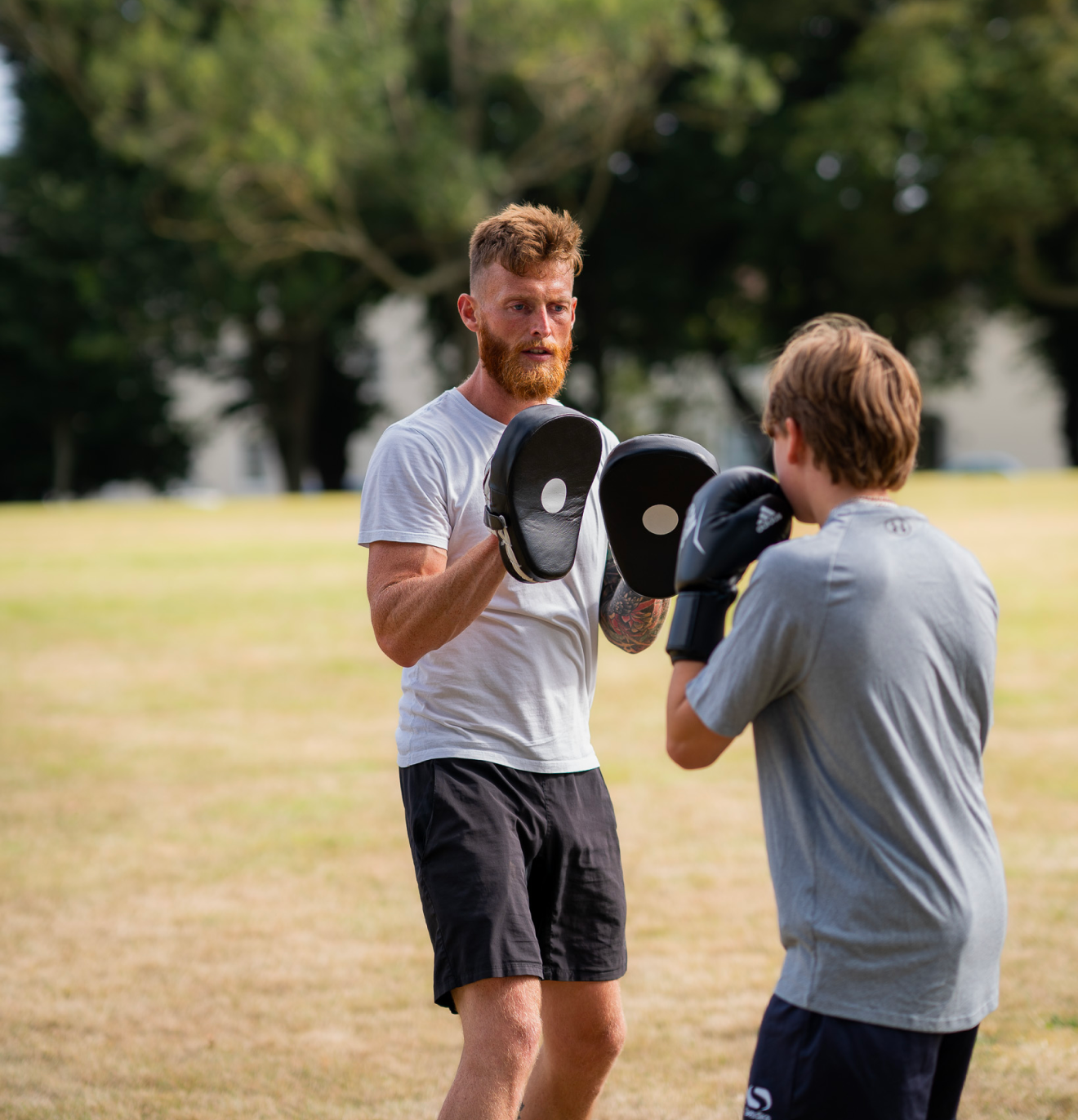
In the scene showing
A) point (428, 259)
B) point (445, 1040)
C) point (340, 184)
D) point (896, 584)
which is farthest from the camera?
point (428, 259)

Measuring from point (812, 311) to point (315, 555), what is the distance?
21.1 m

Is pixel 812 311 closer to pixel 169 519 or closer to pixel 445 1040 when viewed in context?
pixel 169 519

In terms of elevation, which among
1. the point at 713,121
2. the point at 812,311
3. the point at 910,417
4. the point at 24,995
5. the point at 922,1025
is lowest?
the point at 24,995

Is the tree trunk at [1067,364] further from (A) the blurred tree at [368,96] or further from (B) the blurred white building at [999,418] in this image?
(A) the blurred tree at [368,96]

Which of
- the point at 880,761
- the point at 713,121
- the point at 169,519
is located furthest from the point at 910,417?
the point at 713,121

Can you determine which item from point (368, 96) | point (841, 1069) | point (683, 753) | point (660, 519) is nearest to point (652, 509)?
point (660, 519)

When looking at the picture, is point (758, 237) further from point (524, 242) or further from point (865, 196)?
point (524, 242)

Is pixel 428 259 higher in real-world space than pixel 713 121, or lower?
lower

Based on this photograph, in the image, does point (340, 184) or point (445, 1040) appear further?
point (340, 184)

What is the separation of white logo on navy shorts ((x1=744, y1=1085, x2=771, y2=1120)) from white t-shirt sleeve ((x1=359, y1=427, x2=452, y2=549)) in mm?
Answer: 1236

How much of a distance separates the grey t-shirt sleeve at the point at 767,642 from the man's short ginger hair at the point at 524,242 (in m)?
1.18

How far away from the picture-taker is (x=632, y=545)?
2.73m

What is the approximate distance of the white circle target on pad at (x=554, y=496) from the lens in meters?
2.62

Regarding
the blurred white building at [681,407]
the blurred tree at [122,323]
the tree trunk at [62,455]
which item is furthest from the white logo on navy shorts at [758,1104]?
the blurred white building at [681,407]
